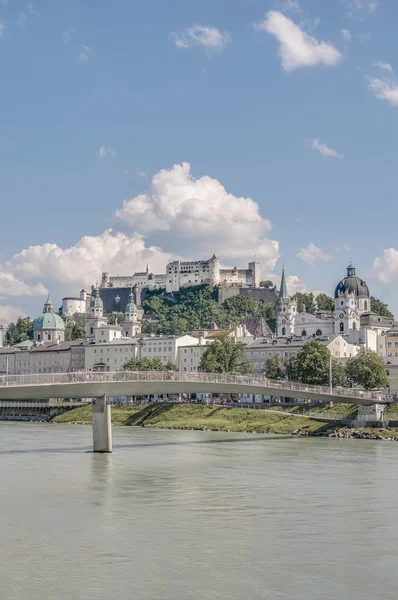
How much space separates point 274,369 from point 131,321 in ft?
184

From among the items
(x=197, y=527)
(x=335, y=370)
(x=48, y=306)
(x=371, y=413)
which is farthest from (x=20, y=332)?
(x=197, y=527)

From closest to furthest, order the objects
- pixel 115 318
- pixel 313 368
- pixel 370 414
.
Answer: pixel 370 414, pixel 313 368, pixel 115 318

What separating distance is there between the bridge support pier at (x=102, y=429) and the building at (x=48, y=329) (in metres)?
98.7

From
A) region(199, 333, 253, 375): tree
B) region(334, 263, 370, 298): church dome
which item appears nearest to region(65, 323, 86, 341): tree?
region(334, 263, 370, 298): church dome

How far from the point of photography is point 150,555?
20.7 meters

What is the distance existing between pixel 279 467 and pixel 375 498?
29.6 ft

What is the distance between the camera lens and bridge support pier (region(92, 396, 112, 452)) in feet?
147

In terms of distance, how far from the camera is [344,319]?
110m

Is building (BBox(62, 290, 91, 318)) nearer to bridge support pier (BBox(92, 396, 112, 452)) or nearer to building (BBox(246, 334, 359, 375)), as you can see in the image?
building (BBox(246, 334, 359, 375))

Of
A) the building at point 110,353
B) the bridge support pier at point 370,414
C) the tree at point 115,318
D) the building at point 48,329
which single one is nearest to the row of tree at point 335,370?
the bridge support pier at point 370,414

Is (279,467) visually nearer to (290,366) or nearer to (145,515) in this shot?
(145,515)

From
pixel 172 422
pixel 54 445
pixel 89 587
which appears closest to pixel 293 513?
pixel 89 587

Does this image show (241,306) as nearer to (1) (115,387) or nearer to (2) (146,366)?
(2) (146,366)

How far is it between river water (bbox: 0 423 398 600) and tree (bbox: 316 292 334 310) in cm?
10654
